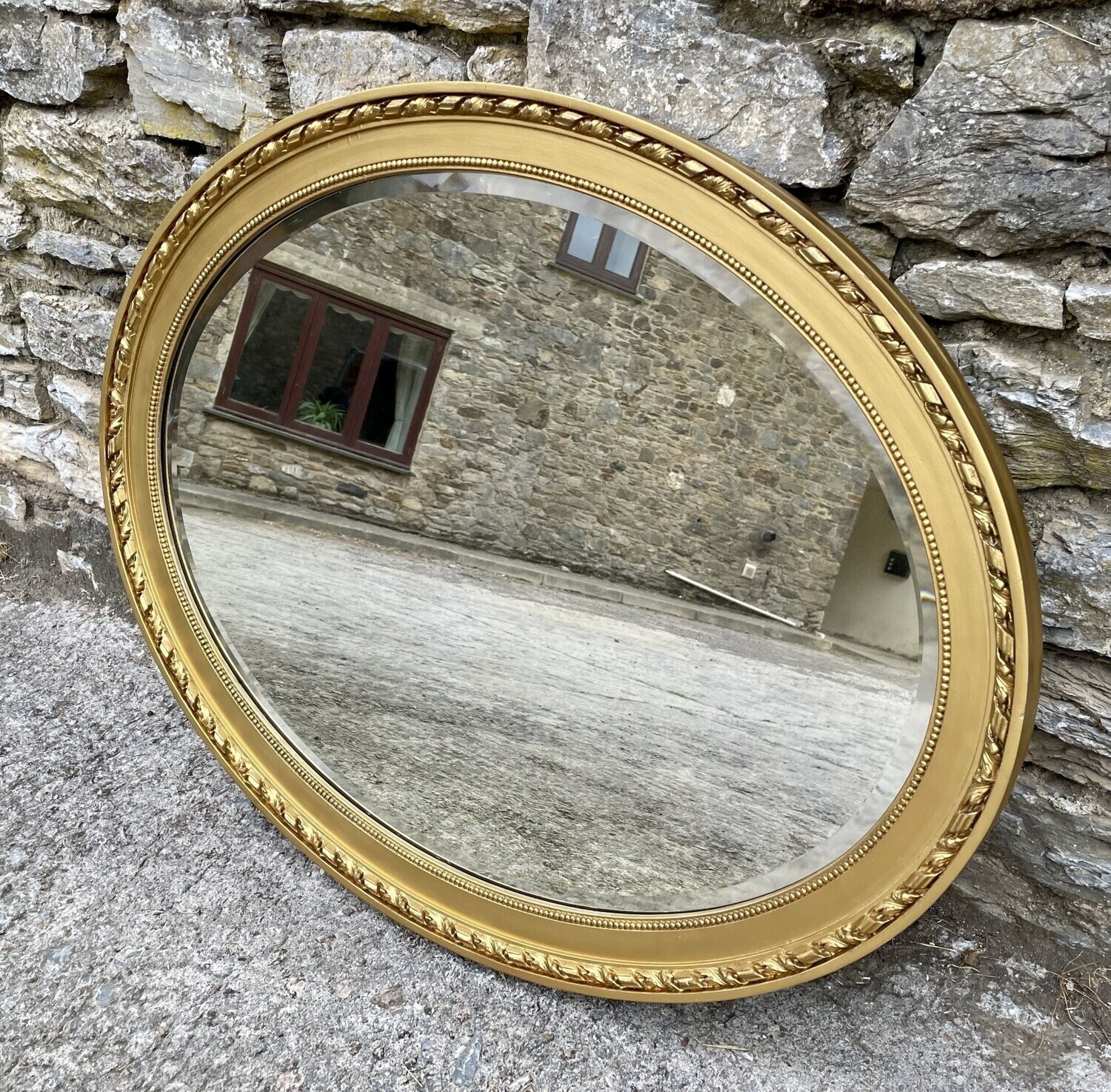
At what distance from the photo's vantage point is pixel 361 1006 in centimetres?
158

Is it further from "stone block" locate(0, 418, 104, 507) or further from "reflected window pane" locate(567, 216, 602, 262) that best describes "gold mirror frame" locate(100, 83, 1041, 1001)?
"stone block" locate(0, 418, 104, 507)

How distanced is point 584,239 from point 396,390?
393mm

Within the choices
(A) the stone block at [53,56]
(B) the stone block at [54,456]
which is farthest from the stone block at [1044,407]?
(B) the stone block at [54,456]

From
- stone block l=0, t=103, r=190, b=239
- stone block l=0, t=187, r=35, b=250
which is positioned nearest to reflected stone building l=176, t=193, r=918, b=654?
stone block l=0, t=103, r=190, b=239

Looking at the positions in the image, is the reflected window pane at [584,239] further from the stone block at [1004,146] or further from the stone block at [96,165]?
the stone block at [96,165]

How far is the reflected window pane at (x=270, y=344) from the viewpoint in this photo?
5.03 feet

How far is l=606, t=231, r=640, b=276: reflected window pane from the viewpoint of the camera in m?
1.27

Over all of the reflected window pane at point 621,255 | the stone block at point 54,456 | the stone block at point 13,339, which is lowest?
the stone block at point 54,456

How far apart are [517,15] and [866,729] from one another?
53.1 inches

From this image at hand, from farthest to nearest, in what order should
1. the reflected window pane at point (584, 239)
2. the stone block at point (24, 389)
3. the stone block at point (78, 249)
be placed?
the stone block at point (24, 389) → the stone block at point (78, 249) → the reflected window pane at point (584, 239)

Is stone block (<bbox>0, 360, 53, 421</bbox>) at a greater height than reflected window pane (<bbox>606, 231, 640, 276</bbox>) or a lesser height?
lesser

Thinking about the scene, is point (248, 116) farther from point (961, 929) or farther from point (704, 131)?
point (961, 929)

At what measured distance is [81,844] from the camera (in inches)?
72.2

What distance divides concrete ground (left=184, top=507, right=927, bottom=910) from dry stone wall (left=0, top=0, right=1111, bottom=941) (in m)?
0.45
